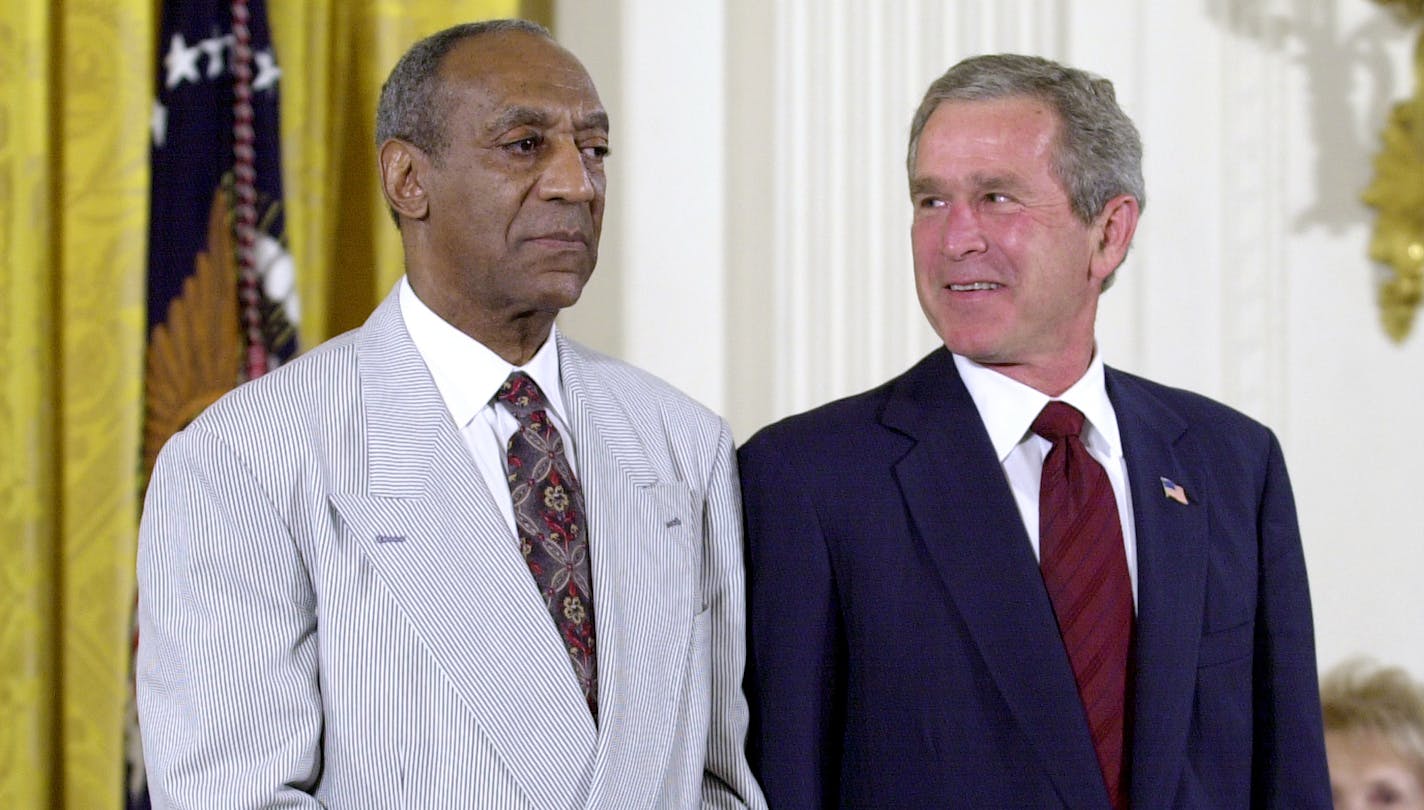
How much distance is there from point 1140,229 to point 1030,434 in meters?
1.40

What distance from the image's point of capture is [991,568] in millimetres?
1874

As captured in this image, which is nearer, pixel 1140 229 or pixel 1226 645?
pixel 1226 645

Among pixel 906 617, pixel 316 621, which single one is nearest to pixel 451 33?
pixel 316 621

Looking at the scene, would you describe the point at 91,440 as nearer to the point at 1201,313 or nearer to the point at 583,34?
the point at 583,34

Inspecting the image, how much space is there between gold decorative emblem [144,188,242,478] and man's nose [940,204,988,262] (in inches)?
45.4

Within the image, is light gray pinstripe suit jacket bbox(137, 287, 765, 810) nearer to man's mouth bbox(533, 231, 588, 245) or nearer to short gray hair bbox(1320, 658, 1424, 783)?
man's mouth bbox(533, 231, 588, 245)

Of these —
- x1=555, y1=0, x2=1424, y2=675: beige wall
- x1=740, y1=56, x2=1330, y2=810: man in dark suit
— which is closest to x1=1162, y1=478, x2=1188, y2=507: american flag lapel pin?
x1=740, y1=56, x2=1330, y2=810: man in dark suit

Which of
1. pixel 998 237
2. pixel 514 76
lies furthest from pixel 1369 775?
pixel 514 76

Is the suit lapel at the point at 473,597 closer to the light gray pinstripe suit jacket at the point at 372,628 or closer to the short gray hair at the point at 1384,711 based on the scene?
the light gray pinstripe suit jacket at the point at 372,628

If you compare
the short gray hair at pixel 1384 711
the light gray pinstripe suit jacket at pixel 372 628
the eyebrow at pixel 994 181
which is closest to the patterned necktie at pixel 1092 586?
the eyebrow at pixel 994 181

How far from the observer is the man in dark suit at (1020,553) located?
72.7 inches

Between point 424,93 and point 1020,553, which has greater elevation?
point 424,93

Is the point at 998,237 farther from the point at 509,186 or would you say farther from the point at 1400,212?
the point at 1400,212

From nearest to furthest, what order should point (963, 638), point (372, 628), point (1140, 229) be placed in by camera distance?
point (372, 628), point (963, 638), point (1140, 229)
